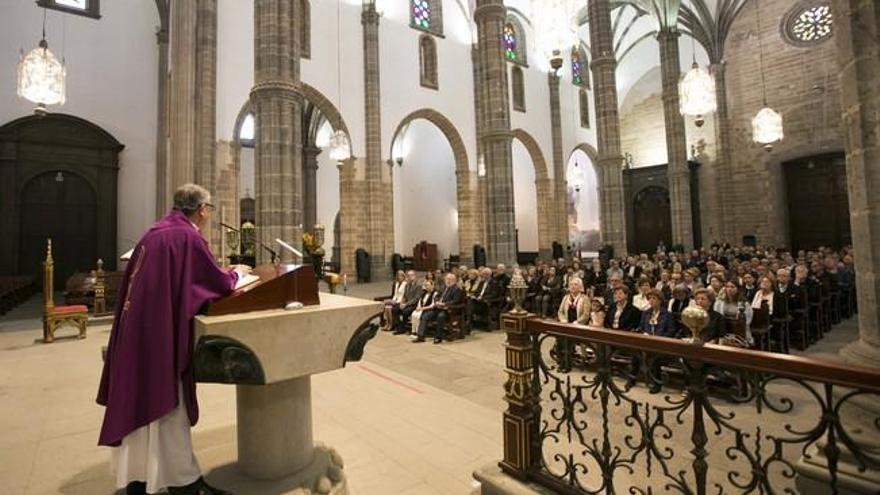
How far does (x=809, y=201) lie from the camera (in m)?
18.8

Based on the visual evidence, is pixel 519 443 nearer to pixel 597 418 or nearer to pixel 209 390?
pixel 597 418

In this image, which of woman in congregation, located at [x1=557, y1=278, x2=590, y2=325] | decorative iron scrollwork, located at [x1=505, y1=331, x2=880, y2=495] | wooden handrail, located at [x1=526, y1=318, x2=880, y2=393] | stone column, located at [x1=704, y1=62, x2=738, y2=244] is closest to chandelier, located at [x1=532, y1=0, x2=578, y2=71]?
woman in congregation, located at [x1=557, y1=278, x2=590, y2=325]

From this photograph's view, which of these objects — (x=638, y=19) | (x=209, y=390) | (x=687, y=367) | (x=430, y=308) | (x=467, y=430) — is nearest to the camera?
(x=687, y=367)

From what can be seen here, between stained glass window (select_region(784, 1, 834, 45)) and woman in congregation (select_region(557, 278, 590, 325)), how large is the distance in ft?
63.5

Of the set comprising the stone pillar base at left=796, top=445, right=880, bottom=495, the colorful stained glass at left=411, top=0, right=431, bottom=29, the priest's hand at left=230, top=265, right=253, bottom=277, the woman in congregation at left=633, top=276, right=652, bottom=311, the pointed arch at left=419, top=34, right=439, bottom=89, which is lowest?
the stone pillar base at left=796, top=445, right=880, bottom=495

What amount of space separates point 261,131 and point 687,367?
9254 millimetres

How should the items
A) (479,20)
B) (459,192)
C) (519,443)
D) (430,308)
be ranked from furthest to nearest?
(459,192)
(479,20)
(430,308)
(519,443)

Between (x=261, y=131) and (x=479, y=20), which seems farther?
(x=479, y=20)

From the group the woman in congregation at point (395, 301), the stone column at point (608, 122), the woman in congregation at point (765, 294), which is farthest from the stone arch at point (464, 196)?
the woman in congregation at point (765, 294)

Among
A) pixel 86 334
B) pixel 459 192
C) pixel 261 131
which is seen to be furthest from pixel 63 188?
pixel 459 192

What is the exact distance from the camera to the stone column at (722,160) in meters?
20.9

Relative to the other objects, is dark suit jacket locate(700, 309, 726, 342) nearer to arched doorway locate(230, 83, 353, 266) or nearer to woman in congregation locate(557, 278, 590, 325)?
woman in congregation locate(557, 278, 590, 325)

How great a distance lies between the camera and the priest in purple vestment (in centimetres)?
206

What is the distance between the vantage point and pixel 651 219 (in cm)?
2255
